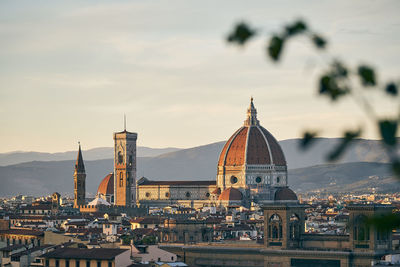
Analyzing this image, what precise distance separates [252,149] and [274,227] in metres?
105

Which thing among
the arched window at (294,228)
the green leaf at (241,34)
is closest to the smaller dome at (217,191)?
the arched window at (294,228)

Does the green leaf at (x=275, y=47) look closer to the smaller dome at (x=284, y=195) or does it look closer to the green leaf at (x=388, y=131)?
the green leaf at (x=388, y=131)

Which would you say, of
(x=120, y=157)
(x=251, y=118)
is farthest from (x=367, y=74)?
(x=251, y=118)

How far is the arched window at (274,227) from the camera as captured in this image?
7396 centimetres

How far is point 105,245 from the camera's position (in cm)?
7938

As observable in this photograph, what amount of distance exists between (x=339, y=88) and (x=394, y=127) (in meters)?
0.38

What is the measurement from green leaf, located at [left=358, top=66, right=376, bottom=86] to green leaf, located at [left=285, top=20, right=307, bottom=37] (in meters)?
0.39

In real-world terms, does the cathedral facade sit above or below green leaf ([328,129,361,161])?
above

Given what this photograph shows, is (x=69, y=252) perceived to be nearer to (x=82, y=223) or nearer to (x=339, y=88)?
(x=82, y=223)

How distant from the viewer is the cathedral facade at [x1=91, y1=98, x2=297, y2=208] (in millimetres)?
179125

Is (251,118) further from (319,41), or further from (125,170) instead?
(319,41)

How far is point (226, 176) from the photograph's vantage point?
181250 mm

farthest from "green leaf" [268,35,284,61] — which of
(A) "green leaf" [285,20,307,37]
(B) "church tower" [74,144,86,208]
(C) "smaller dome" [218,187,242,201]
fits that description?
(B) "church tower" [74,144,86,208]

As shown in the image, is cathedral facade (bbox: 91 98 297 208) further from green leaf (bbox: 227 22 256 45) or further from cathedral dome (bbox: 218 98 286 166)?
green leaf (bbox: 227 22 256 45)
